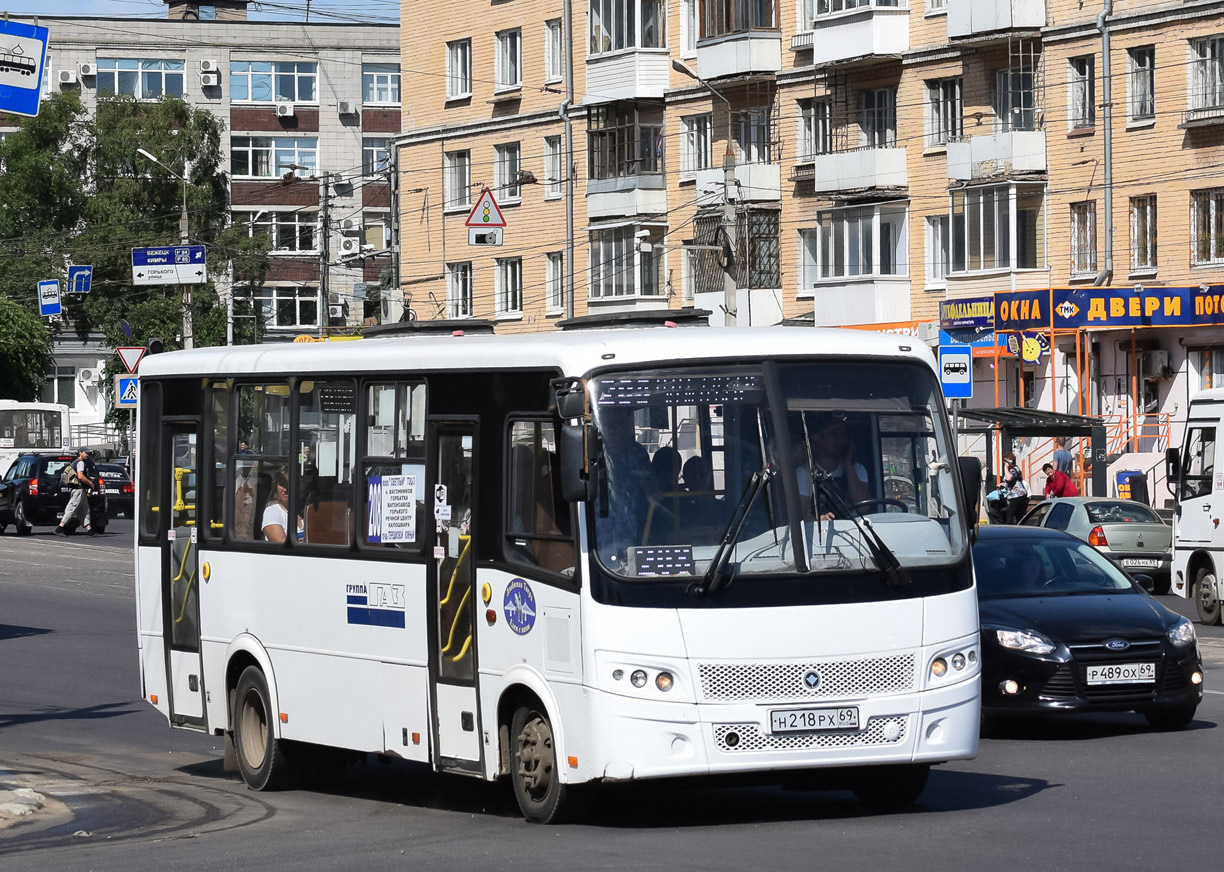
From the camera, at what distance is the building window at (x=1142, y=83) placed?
44188mm

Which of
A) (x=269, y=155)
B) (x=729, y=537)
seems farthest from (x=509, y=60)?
(x=729, y=537)

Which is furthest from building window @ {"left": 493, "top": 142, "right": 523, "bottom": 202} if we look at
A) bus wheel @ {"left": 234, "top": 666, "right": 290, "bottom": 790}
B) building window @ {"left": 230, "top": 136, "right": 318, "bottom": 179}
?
bus wheel @ {"left": 234, "top": 666, "right": 290, "bottom": 790}

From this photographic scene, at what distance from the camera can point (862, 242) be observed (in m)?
50.2

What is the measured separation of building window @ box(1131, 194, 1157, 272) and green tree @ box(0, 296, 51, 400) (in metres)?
43.2

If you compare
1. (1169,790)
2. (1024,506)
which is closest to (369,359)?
(1169,790)

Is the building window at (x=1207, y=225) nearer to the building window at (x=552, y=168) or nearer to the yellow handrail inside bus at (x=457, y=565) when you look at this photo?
the building window at (x=552, y=168)

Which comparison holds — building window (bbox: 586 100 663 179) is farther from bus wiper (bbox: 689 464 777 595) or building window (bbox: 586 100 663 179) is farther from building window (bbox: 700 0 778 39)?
bus wiper (bbox: 689 464 777 595)

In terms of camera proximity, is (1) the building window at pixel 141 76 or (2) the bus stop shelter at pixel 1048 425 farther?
(1) the building window at pixel 141 76

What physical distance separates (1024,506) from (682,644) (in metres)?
28.3

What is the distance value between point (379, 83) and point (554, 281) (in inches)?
1387

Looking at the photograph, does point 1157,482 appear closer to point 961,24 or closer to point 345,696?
point 961,24

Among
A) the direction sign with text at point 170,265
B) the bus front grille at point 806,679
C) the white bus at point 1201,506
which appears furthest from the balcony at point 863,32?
the bus front grille at point 806,679

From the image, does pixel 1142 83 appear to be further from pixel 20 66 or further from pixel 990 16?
pixel 20 66

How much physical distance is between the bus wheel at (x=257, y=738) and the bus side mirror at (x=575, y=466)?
339 centimetres
